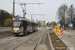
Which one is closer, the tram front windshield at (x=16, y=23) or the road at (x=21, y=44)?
the road at (x=21, y=44)

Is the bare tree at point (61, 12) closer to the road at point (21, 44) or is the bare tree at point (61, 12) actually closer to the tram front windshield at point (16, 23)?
the tram front windshield at point (16, 23)

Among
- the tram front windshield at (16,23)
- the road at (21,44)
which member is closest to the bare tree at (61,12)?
the tram front windshield at (16,23)

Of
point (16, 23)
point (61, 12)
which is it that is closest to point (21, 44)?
point (16, 23)

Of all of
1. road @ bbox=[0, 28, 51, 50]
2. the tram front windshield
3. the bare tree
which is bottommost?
road @ bbox=[0, 28, 51, 50]

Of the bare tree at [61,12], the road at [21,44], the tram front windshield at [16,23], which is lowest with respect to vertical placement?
the road at [21,44]

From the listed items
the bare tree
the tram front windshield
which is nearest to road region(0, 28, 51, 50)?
the tram front windshield

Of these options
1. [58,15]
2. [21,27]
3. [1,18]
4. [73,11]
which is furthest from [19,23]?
[1,18]

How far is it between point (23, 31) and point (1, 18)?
1567 inches

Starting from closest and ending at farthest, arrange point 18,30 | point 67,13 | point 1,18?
point 18,30 < point 67,13 < point 1,18

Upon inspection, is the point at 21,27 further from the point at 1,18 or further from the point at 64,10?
the point at 1,18

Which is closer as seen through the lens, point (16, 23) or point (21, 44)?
point (21, 44)

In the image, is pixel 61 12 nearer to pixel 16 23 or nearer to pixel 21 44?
pixel 16 23

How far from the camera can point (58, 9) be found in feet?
130

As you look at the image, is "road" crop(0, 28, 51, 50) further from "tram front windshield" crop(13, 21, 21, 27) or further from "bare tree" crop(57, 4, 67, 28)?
"bare tree" crop(57, 4, 67, 28)
